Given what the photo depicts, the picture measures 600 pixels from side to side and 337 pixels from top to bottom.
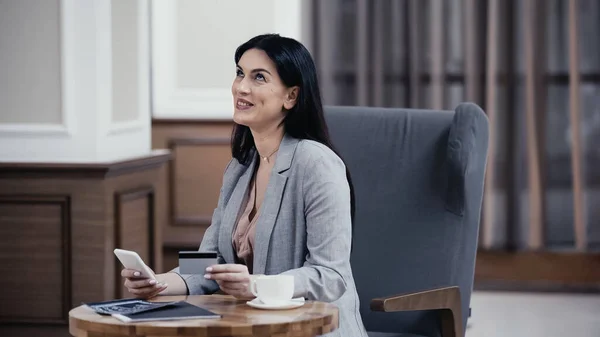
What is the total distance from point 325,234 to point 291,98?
1.18 feet

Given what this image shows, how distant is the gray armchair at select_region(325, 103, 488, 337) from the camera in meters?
2.76

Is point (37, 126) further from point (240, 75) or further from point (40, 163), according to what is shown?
point (240, 75)

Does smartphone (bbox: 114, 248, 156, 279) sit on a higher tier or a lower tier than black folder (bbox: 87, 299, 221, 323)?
higher

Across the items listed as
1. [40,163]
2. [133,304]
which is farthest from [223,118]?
[133,304]

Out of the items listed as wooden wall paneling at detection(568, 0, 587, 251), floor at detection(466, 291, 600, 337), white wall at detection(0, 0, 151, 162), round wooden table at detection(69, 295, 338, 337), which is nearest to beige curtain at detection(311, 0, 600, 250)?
wooden wall paneling at detection(568, 0, 587, 251)

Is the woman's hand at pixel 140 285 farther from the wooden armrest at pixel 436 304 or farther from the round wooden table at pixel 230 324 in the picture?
the wooden armrest at pixel 436 304

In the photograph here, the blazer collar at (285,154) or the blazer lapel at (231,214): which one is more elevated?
the blazer collar at (285,154)

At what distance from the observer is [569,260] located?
5770 millimetres

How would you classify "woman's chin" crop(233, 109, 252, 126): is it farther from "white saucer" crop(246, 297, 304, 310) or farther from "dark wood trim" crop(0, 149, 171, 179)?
"dark wood trim" crop(0, 149, 171, 179)

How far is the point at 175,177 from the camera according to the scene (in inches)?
226

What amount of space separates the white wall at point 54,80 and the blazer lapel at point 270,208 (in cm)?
184

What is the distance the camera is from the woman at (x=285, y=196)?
224 centimetres

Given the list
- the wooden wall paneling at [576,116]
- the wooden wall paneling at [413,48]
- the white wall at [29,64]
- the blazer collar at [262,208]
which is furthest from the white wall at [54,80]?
the wooden wall paneling at [576,116]

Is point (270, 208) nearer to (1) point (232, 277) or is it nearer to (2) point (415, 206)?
(1) point (232, 277)
